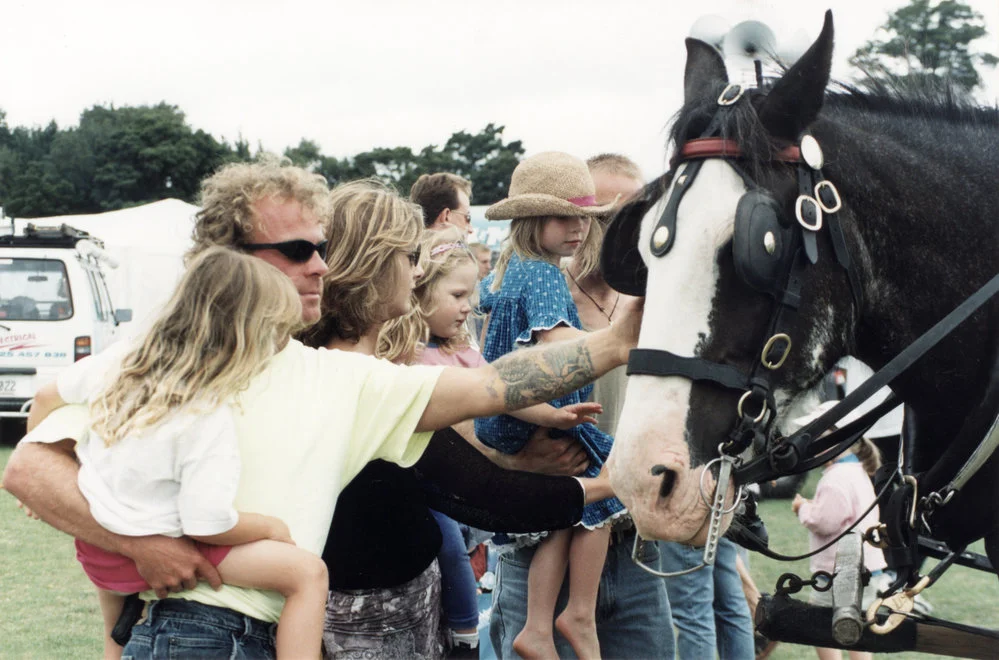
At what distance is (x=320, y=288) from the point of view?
253cm

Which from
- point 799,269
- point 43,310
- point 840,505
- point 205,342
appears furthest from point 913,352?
point 43,310

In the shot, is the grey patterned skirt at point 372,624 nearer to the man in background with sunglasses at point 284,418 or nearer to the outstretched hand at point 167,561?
the man in background with sunglasses at point 284,418

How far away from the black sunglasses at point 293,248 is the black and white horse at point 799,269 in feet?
2.36

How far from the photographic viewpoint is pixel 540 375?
245 centimetres

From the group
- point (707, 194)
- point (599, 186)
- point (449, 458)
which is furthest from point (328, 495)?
point (599, 186)

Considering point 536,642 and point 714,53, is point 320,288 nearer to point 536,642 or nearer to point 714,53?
point 714,53

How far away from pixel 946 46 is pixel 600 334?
1424 mm

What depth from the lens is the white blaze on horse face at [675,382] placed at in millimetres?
2076

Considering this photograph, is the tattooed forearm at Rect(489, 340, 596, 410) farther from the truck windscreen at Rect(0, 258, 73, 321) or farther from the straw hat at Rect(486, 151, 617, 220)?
the truck windscreen at Rect(0, 258, 73, 321)

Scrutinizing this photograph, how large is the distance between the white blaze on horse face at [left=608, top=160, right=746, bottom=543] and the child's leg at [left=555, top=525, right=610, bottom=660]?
100cm

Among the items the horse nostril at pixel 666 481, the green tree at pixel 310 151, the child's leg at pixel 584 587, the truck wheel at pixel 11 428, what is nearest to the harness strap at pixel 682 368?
the horse nostril at pixel 666 481

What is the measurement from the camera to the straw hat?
3389 millimetres

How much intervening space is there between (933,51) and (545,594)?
1945 millimetres

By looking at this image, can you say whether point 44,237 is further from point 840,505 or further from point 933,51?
point 933,51
